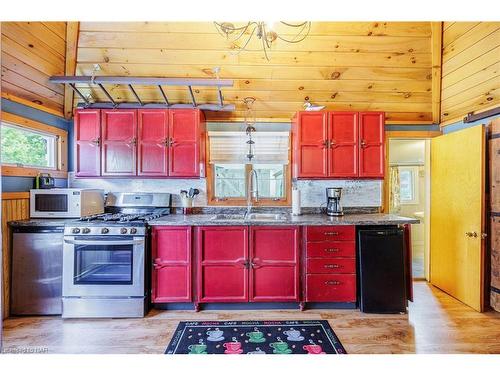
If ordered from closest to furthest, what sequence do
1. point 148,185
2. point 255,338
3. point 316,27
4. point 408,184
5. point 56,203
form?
point 255,338, point 56,203, point 316,27, point 148,185, point 408,184

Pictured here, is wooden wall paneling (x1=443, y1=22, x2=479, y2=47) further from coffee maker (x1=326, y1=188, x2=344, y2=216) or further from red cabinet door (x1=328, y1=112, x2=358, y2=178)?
coffee maker (x1=326, y1=188, x2=344, y2=216)

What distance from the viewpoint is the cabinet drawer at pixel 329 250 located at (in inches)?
112

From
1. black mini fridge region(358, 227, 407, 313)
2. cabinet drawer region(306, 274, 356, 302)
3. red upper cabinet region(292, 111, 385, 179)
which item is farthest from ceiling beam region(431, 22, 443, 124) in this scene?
cabinet drawer region(306, 274, 356, 302)

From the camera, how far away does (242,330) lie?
2.46 meters

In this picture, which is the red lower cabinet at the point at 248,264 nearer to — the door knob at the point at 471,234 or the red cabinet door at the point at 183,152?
the red cabinet door at the point at 183,152

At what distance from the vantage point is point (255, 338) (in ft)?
7.64

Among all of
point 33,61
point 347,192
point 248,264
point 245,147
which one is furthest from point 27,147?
point 347,192

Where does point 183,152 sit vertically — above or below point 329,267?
above

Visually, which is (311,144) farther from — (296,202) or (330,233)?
(330,233)

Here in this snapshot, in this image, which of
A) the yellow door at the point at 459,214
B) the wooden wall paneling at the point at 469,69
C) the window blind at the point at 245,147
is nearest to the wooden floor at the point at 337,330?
the yellow door at the point at 459,214

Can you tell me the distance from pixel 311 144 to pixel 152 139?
192 centimetres

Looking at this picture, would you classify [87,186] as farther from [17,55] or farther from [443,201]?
[443,201]

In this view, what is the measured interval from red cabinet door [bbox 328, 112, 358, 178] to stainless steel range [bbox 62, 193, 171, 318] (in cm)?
229
